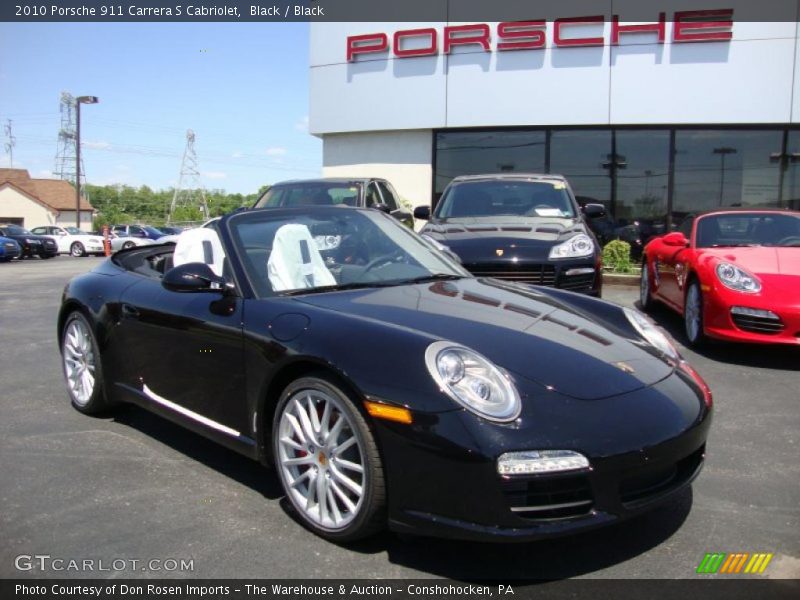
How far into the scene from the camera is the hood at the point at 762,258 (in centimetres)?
578

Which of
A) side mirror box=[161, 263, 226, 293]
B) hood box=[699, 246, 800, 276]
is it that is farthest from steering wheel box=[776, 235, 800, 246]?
side mirror box=[161, 263, 226, 293]

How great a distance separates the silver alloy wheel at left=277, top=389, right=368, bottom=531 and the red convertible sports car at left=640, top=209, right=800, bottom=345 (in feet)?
13.8

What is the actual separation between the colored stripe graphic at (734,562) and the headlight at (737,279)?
11.6 ft

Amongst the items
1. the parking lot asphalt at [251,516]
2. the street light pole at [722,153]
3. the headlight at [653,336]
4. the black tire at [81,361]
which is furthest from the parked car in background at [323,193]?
the street light pole at [722,153]

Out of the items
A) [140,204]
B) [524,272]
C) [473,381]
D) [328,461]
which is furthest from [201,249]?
[140,204]

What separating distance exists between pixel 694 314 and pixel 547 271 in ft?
4.64

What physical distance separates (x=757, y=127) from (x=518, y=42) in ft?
16.3

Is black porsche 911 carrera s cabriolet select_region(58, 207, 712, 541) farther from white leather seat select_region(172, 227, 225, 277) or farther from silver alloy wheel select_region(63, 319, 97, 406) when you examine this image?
silver alloy wheel select_region(63, 319, 97, 406)

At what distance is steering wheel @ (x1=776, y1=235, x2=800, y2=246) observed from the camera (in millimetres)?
6457

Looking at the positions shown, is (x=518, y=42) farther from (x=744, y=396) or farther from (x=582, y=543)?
(x=582, y=543)

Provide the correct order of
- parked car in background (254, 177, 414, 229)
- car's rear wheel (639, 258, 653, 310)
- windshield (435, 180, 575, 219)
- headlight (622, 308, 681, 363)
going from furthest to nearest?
parked car in background (254, 177, 414, 229), car's rear wheel (639, 258, 653, 310), windshield (435, 180, 575, 219), headlight (622, 308, 681, 363)

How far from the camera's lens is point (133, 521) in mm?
2971

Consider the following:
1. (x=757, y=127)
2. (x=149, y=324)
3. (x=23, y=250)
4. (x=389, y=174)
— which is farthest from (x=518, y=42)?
(x=23, y=250)

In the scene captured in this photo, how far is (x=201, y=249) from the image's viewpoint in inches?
151
